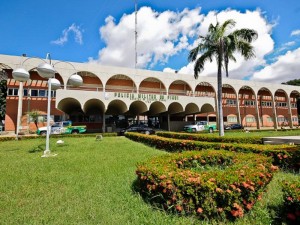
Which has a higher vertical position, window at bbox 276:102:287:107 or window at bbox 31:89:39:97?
window at bbox 31:89:39:97

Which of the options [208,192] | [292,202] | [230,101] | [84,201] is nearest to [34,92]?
[84,201]

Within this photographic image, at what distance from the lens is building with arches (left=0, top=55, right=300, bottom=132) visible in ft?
91.1

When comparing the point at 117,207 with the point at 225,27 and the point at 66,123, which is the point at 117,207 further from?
the point at 66,123

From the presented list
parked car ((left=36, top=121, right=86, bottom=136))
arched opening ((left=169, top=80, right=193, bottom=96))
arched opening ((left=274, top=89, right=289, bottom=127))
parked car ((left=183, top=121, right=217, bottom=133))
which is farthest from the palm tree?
arched opening ((left=274, top=89, right=289, bottom=127))

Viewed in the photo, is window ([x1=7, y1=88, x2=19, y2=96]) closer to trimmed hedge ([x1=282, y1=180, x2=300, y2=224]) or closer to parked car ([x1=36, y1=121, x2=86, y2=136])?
→ parked car ([x1=36, y1=121, x2=86, y2=136])

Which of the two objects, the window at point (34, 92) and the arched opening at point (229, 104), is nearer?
the window at point (34, 92)

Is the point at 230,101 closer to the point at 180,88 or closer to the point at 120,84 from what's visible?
the point at 180,88

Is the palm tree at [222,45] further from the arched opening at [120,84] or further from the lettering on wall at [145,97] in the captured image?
the arched opening at [120,84]

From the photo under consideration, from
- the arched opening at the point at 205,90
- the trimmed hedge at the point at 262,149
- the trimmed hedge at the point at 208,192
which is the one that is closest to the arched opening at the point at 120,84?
the arched opening at the point at 205,90

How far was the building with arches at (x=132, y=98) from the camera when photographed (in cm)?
2778

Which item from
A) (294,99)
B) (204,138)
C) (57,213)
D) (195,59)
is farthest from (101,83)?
(294,99)

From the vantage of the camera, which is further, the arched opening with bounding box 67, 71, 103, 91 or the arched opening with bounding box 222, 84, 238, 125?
the arched opening with bounding box 222, 84, 238, 125

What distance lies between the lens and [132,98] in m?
27.0

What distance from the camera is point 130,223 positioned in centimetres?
328
